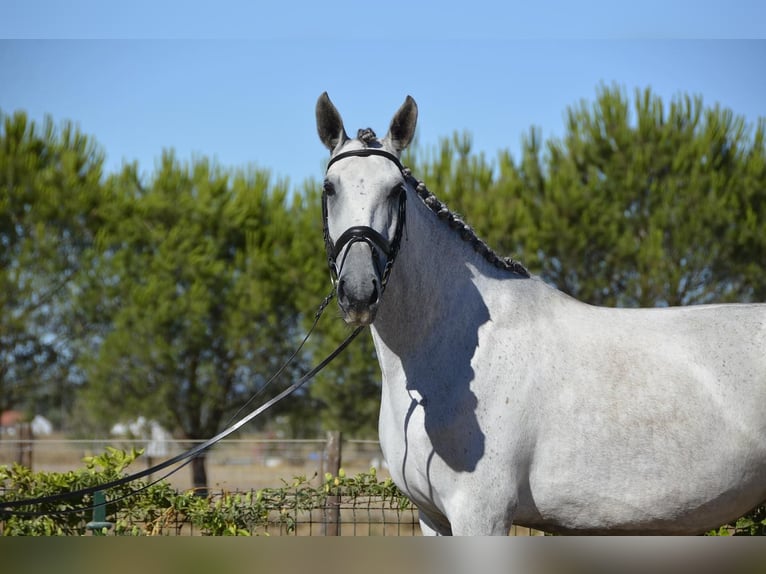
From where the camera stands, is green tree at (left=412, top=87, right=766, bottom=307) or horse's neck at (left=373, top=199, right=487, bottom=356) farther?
green tree at (left=412, top=87, right=766, bottom=307)

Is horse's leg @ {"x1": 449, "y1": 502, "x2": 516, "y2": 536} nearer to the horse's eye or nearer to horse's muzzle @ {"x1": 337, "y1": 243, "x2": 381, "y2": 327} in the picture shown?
horse's muzzle @ {"x1": 337, "y1": 243, "x2": 381, "y2": 327}

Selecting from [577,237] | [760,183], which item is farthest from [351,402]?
[760,183]

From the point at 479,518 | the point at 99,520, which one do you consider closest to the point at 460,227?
the point at 479,518

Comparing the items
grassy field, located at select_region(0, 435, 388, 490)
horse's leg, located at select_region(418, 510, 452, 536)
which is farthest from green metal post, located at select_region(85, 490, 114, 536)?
grassy field, located at select_region(0, 435, 388, 490)

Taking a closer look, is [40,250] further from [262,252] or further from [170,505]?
[170,505]

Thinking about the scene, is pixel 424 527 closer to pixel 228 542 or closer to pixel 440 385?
pixel 440 385

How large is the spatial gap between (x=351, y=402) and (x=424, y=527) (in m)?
13.8

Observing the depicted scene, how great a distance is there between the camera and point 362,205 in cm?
301

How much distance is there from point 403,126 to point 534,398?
1.27 metres

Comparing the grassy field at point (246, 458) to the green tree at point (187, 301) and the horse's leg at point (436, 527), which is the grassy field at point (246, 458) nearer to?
the green tree at point (187, 301)

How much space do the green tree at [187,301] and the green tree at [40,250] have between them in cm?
62

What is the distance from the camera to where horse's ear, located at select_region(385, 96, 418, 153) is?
3297 millimetres

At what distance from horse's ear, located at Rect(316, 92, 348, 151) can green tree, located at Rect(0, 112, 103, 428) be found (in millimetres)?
14910

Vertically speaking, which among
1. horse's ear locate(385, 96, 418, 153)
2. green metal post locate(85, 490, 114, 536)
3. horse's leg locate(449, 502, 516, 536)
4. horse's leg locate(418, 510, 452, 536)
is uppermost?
horse's ear locate(385, 96, 418, 153)
